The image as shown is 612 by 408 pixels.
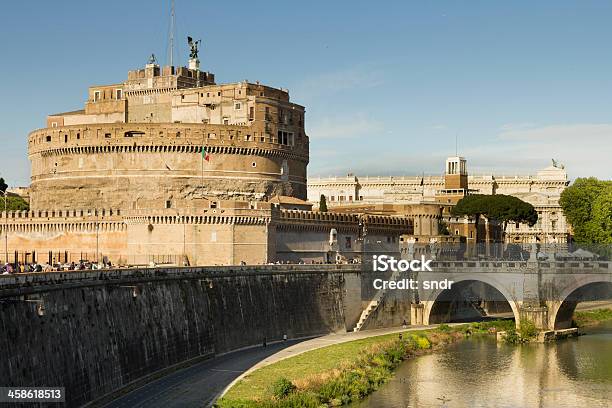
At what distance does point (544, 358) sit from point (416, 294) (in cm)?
1491

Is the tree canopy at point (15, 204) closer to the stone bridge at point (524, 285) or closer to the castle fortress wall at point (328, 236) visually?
the castle fortress wall at point (328, 236)

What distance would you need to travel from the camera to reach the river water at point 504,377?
49.2m

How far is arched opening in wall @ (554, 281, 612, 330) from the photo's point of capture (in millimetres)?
70875

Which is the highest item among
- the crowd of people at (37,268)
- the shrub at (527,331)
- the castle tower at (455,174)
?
the castle tower at (455,174)

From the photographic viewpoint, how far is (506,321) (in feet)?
244

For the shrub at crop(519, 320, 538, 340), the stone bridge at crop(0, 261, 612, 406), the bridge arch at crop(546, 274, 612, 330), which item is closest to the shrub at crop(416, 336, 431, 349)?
the stone bridge at crop(0, 261, 612, 406)

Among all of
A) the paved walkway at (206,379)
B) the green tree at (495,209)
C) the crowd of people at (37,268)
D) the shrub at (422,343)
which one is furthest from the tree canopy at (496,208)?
the crowd of people at (37,268)

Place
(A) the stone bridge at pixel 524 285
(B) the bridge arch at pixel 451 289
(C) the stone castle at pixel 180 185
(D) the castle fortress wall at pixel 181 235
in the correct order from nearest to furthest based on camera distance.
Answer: (A) the stone bridge at pixel 524 285
(B) the bridge arch at pixel 451 289
(D) the castle fortress wall at pixel 181 235
(C) the stone castle at pixel 180 185

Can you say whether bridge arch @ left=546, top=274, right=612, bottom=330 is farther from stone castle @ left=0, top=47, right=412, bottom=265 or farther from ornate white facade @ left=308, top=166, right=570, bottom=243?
ornate white facade @ left=308, top=166, right=570, bottom=243

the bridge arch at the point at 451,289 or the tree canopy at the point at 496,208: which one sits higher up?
the tree canopy at the point at 496,208

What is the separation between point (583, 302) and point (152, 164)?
123 feet

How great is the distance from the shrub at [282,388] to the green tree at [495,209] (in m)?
58.8

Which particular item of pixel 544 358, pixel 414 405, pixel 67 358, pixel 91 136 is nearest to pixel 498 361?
pixel 544 358

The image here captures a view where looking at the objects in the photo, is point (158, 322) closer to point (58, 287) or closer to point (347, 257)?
point (58, 287)
